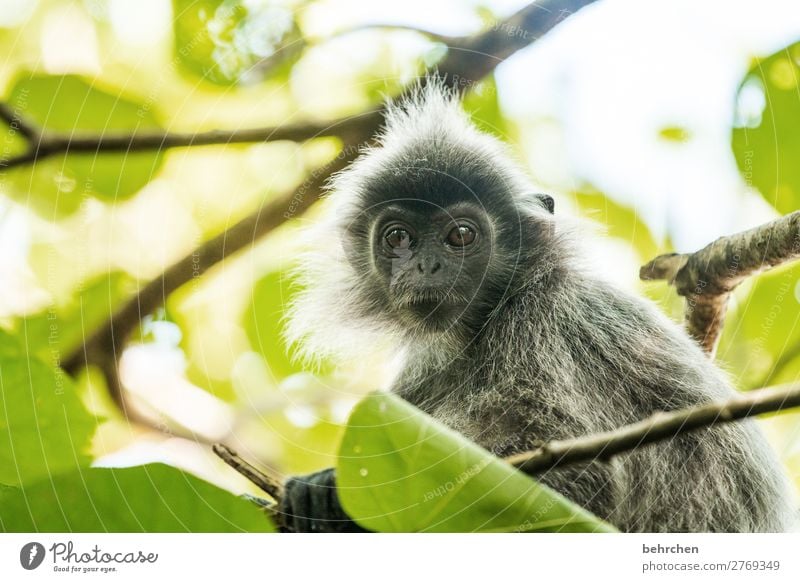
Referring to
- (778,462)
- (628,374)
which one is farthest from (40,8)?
(778,462)

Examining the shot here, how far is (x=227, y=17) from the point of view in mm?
1758

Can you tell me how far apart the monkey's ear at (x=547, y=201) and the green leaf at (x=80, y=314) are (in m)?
1.02

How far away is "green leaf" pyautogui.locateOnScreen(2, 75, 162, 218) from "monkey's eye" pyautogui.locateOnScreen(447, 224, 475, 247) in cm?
70

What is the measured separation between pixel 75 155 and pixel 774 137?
153cm

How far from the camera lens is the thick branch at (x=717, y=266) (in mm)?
1712

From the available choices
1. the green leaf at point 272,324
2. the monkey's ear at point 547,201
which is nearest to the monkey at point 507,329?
the monkey's ear at point 547,201

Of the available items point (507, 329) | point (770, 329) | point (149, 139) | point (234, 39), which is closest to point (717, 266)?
point (770, 329)

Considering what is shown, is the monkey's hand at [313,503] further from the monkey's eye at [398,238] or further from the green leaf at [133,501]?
the monkey's eye at [398,238]

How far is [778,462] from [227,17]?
1605 mm

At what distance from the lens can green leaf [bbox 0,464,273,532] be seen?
32.4 inches

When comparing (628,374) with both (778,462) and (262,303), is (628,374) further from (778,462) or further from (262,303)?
(262,303)

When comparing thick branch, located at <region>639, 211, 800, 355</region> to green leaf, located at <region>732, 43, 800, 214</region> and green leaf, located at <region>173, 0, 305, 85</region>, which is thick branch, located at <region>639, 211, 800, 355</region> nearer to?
green leaf, located at <region>732, 43, 800, 214</region>
